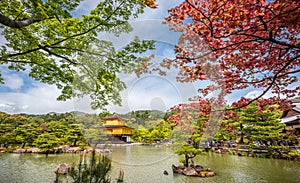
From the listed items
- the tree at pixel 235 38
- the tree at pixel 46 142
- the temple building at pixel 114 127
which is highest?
the tree at pixel 235 38

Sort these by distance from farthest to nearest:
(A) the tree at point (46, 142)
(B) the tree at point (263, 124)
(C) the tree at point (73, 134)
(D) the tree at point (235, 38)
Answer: (C) the tree at point (73, 134), (A) the tree at point (46, 142), (B) the tree at point (263, 124), (D) the tree at point (235, 38)

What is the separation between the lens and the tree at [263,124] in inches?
385

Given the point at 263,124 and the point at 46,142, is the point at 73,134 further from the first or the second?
the point at 263,124

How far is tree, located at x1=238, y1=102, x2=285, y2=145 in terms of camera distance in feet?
32.1

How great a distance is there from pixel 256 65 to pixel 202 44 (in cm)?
106

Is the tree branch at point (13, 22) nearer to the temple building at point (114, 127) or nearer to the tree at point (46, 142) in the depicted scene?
the temple building at point (114, 127)

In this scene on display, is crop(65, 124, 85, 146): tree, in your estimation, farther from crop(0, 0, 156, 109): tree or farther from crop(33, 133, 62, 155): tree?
crop(0, 0, 156, 109): tree

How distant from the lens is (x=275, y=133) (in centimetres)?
953

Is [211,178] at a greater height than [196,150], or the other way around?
[196,150]

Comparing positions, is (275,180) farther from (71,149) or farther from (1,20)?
(71,149)

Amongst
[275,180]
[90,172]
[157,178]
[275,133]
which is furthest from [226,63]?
[275,133]

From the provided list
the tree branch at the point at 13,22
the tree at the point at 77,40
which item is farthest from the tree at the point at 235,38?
the tree branch at the point at 13,22

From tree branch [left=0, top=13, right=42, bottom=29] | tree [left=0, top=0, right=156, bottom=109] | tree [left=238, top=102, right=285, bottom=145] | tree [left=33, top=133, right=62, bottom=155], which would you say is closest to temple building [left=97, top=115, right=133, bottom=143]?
tree [left=0, top=0, right=156, bottom=109]

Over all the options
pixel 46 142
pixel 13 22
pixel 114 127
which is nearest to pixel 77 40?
pixel 13 22
